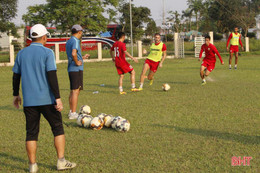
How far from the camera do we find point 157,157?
510 cm

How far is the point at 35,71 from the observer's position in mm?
4598

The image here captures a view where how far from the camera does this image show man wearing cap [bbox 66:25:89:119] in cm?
805

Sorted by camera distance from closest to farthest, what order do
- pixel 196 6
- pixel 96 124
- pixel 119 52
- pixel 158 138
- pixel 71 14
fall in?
pixel 158 138 < pixel 96 124 < pixel 119 52 < pixel 71 14 < pixel 196 6

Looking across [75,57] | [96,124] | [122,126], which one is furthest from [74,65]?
[122,126]

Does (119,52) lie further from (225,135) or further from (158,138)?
(225,135)

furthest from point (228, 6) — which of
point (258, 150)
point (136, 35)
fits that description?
point (258, 150)

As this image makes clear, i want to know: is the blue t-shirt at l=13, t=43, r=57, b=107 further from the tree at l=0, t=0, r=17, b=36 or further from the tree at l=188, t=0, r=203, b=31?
the tree at l=188, t=0, r=203, b=31

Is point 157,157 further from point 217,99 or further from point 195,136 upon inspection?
point 217,99

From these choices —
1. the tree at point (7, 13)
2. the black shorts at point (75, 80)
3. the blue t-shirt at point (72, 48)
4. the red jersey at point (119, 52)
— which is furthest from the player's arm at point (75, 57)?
the tree at point (7, 13)

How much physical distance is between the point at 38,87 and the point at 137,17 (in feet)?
215

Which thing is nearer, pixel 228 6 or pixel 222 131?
pixel 222 131

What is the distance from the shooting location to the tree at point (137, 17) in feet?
217

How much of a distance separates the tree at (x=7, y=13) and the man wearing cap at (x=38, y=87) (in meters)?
51.4

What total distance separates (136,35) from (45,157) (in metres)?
61.2
